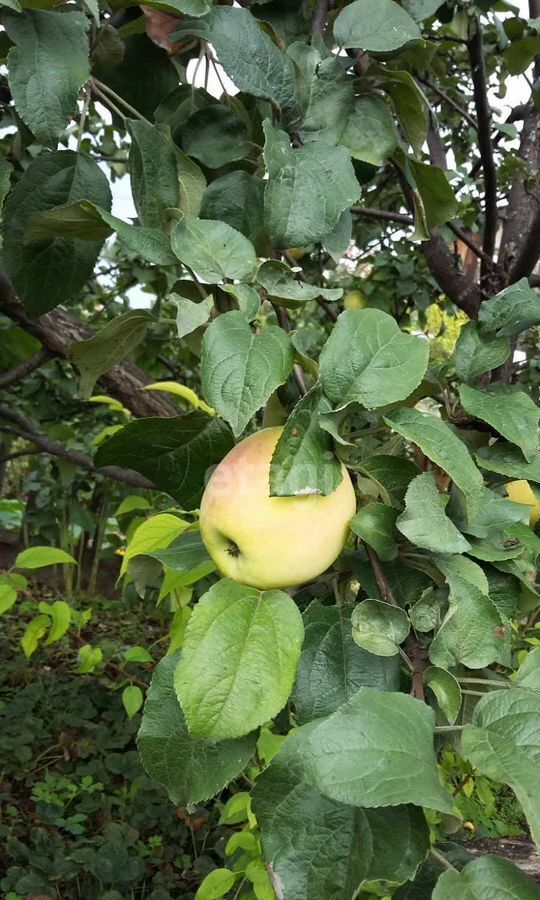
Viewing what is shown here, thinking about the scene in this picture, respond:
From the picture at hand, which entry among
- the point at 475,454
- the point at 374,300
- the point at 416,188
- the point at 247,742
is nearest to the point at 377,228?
the point at 374,300

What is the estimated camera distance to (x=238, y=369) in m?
0.43

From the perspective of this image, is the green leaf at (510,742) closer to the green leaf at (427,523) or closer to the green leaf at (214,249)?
the green leaf at (427,523)

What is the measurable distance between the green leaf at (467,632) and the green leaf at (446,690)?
0.01m

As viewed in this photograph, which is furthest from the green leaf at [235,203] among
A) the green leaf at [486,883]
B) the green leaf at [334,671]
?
the green leaf at [486,883]

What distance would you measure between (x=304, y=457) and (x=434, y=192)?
321mm

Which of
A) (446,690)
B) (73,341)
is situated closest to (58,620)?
(73,341)

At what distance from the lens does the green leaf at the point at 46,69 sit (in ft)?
1.85

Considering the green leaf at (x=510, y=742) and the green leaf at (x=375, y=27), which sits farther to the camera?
the green leaf at (x=375, y=27)

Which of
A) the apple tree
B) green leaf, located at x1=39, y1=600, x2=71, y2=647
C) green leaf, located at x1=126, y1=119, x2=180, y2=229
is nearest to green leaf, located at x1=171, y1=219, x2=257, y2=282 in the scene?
the apple tree

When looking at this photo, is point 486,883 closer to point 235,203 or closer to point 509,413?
point 509,413

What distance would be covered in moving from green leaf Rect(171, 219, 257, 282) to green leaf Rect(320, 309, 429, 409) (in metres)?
0.07

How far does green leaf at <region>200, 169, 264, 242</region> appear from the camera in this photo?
2.04ft

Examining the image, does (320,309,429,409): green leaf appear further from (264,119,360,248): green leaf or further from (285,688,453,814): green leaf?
(285,688,453,814): green leaf

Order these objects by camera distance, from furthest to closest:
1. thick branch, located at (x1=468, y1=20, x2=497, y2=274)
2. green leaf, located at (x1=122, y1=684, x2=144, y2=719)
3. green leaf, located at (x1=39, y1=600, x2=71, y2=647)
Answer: green leaf, located at (x1=122, y1=684, x2=144, y2=719) < green leaf, located at (x1=39, y1=600, x2=71, y2=647) < thick branch, located at (x1=468, y1=20, x2=497, y2=274)
